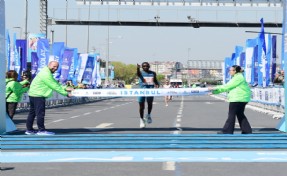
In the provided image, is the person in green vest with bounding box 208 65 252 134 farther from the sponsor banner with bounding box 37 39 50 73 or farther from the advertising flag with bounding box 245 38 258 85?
the advertising flag with bounding box 245 38 258 85

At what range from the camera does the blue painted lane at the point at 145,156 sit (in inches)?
426

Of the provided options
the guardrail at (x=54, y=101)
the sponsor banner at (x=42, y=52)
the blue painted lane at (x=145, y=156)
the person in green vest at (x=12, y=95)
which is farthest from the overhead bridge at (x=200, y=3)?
the blue painted lane at (x=145, y=156)

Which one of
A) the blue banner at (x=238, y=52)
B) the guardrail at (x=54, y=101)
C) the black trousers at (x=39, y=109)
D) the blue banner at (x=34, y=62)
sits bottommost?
the guardrail at (x=54, y=101)

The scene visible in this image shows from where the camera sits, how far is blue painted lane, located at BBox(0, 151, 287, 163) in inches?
426

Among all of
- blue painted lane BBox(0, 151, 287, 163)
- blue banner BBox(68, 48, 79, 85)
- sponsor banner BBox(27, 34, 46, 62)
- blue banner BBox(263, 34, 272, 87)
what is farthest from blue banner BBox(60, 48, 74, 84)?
blue painted lane BBox(0, 151, 287, 163)

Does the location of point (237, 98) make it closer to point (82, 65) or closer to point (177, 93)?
point (177, 93)

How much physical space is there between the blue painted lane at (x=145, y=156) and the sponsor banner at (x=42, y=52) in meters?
26.2

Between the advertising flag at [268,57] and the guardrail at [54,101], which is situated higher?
the advertising flag at [268,57]

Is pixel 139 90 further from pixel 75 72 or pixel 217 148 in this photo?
pixel 75 72

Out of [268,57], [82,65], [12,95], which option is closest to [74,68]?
[82,65]

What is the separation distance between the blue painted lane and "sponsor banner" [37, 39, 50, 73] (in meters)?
26.2

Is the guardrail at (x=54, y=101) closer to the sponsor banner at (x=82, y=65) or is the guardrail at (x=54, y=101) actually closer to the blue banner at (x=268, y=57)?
the sponsor banner at (x=82, y=65)
